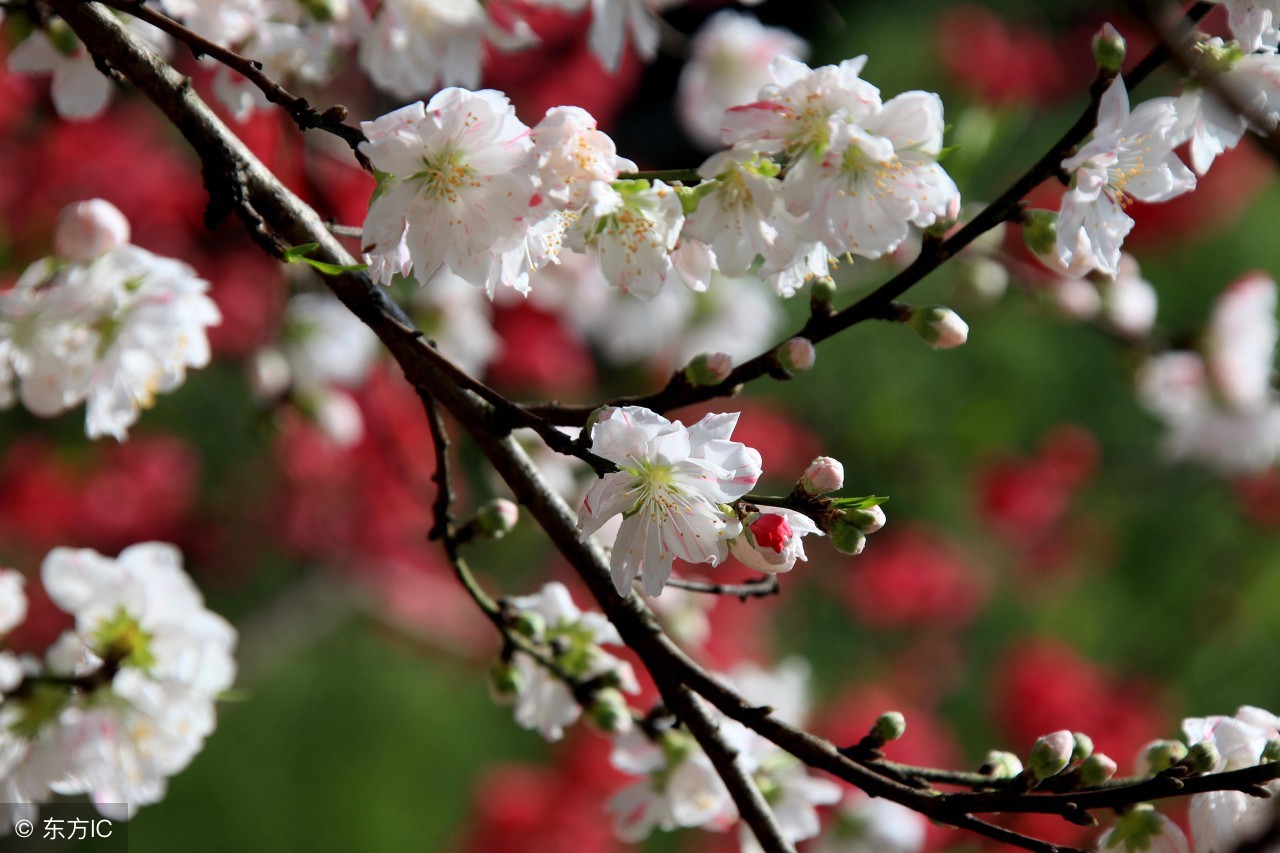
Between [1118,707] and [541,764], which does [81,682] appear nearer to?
[541,764]

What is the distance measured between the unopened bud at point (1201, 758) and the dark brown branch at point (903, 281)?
249 mm

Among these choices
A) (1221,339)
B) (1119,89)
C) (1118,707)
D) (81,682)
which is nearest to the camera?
(1119,89)

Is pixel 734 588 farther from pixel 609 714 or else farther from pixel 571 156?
pixel 571 156

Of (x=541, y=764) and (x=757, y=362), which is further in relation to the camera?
(x=541, y=764)

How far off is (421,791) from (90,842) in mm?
684

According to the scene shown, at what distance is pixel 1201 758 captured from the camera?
0.53 metres

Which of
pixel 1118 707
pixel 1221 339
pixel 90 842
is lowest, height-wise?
pixel 90 842

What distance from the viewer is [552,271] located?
4.69ft

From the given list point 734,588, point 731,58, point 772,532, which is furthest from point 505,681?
point 731,58

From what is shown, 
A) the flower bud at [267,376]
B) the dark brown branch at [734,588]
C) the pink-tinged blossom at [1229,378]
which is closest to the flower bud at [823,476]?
the dark brown branch at [734,588]

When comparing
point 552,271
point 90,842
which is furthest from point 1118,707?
point 90,842

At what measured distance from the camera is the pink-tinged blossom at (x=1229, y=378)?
4.32 feet

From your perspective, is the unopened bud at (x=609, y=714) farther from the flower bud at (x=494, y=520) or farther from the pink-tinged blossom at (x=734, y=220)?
the pink-tinged blossom at (x=734, y=220)

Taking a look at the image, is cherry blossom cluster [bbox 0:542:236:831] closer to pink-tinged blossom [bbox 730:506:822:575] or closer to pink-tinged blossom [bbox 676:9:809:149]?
pink-tinged blossom [bbox 730:506:822:575]
